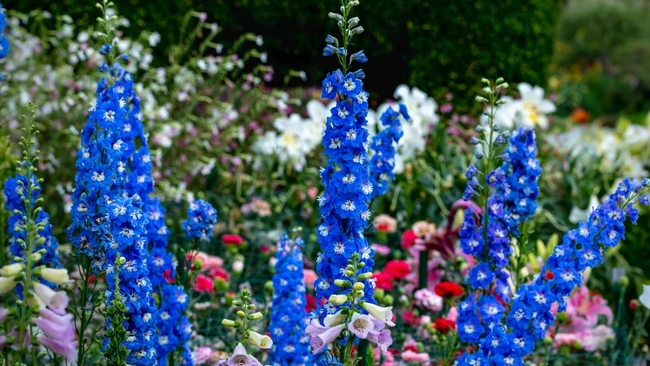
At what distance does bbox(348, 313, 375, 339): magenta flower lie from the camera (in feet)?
5.11

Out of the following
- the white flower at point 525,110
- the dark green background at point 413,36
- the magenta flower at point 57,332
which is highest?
the dark green background at point 413,36

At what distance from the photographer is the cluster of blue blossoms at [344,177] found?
66.9 inches

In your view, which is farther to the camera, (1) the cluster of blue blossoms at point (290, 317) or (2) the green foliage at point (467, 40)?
(2) the green foliage at point (467, 40)

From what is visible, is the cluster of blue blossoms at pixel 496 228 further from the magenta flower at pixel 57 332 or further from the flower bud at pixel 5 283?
the flower bud at pixel 5 283

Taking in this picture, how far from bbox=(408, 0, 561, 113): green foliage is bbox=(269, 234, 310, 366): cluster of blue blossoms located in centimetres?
394

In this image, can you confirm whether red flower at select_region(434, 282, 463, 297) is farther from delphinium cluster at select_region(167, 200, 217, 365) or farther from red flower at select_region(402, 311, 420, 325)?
delphinium cluster at select_region(167, 200, 217, 365)

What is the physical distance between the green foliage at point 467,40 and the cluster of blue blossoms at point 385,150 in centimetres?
358

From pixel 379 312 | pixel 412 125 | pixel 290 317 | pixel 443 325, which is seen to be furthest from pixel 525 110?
pixel 379 312

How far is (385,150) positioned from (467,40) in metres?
3.77

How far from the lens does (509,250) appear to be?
212 cm

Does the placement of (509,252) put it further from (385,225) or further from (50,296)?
(385,225)

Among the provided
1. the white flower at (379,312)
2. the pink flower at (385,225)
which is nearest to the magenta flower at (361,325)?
the white flower at (379,312)

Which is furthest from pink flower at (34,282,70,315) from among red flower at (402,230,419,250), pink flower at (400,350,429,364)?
red flower at (402,230,419,250)

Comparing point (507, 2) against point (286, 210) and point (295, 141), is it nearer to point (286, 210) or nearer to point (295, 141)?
point (295, 141)
